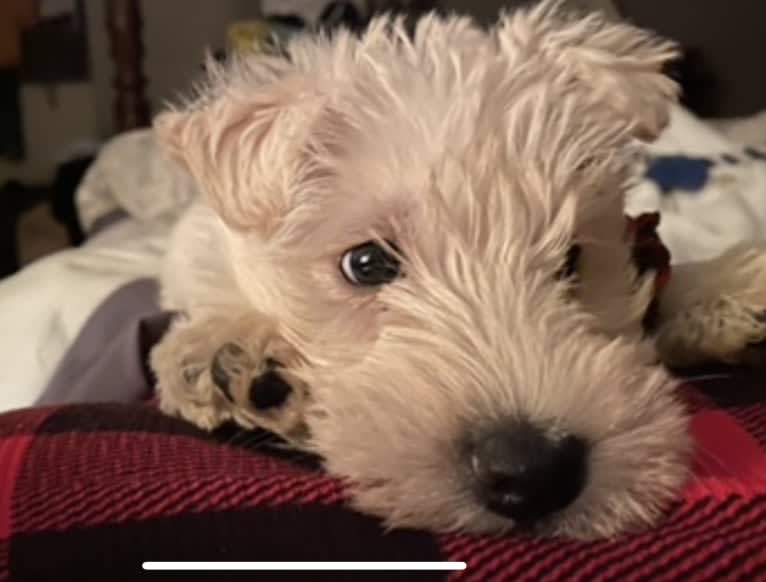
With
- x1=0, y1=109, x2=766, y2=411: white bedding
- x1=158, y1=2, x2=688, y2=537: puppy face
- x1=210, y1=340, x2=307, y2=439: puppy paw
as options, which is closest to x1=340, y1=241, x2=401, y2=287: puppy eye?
x1=158, y1=2, x2=688, y2=537: puppy face

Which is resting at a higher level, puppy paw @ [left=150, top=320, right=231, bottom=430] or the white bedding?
puppy paw @ [left=150, top=320, right=231, bottom=430]

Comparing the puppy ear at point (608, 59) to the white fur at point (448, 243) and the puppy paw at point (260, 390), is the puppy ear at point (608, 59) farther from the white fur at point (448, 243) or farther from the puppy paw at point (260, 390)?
the puppy paw at point (260, 390)

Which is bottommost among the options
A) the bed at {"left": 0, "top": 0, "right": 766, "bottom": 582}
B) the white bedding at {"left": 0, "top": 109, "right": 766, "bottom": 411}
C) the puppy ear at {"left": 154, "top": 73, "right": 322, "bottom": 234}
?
the white bedding at {"left": 0, "top": 109, "right": 766, "bottom": 411}

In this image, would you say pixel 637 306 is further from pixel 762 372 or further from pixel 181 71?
pixel 181 71

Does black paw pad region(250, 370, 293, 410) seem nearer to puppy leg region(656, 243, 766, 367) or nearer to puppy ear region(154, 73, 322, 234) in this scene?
puppy ear region(154, 73, 322, 234)

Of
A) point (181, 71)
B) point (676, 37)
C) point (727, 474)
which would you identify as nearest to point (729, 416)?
point (727, 474)

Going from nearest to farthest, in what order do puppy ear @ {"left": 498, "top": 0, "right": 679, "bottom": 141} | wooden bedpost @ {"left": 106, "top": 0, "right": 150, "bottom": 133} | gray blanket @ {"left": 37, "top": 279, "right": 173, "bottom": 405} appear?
puppy ear @ {"left": 498, "top": 0, "right": 679, "bottom": 141}, gray blanket @ {"left": 37, "top": 279, "right": 173, "bottom": 405}, wooden bedpost @ {"left": 106, "top": 0, "right": 150, "bottom": 133}
